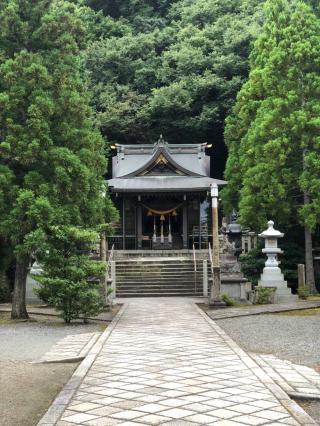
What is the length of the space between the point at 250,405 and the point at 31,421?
199cm

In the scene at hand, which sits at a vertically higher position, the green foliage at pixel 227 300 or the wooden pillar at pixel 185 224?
the wooden pillar at pixel 185 224

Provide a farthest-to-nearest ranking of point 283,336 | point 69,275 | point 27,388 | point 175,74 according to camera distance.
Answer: point 175,74 < point 69,275 < point 283,336 < point 27,388

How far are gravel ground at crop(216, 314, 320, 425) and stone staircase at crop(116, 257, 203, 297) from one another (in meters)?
8.52

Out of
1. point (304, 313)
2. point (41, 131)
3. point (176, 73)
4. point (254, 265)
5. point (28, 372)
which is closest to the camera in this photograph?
point (28, 372)

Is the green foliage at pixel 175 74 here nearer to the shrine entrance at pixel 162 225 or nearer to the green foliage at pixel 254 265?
the shrine entrance at pixel 162 225

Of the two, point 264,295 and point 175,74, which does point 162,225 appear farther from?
point 264,295

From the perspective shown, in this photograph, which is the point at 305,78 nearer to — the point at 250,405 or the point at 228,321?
the point at 228,321

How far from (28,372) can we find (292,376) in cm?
329

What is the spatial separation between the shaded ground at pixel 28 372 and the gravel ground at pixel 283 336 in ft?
8.72

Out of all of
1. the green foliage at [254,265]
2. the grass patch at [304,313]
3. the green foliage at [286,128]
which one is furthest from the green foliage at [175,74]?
the grass patch at [304,313]

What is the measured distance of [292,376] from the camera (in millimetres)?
5988

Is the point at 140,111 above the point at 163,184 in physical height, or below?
above

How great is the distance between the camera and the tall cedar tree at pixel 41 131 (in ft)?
37.6

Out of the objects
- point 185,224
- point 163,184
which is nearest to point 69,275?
point 163,184
